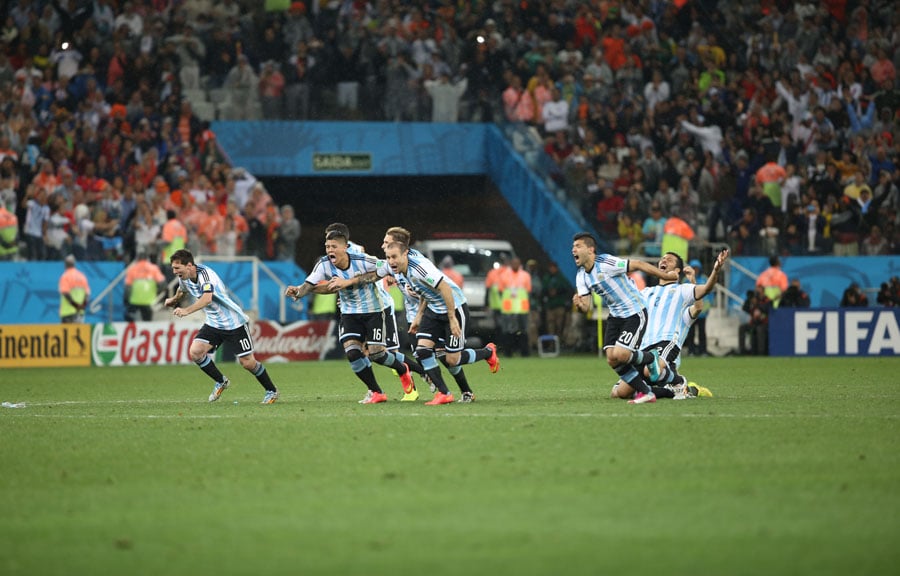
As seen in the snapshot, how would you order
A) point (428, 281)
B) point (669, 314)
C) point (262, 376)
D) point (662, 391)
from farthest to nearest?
point (262, 376) < point (669, 314) < point (662, 391) < point (428, 281)

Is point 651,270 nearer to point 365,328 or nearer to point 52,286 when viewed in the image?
point 365,328

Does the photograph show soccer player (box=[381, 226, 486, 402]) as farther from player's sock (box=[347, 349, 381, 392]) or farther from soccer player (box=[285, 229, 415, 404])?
player's sock (box=[347, 349, 381, 392])

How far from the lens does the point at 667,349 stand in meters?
15.4

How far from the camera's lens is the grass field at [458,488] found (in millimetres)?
6648

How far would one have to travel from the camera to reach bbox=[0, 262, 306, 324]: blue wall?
1052 inches

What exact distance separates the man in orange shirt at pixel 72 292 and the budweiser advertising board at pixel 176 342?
53 centimetres

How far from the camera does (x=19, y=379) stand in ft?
72.1

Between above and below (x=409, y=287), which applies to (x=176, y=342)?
below

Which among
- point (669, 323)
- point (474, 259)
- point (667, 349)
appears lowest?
point (667, 349)

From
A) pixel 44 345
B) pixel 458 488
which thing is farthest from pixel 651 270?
pixel 44 345

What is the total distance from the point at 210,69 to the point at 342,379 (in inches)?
477

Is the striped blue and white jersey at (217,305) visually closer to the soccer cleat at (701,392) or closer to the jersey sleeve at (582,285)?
the jersey sleeve at (582,285)

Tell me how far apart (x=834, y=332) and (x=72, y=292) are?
14.2m

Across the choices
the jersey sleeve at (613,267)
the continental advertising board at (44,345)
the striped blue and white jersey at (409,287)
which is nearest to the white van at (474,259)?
the continental advertising board at (44,345)
